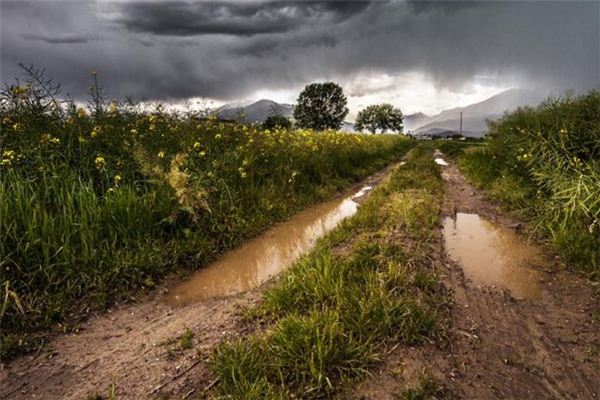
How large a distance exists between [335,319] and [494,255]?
12.7 ft

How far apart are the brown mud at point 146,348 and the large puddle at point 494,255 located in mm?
2970

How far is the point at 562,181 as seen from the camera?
608cm

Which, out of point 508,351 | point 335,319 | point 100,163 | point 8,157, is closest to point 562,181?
point 508,351

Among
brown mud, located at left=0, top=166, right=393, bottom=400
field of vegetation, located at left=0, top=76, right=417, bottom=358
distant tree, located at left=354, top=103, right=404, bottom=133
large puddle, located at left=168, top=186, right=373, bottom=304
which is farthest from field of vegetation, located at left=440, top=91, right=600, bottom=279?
distant tree, located at left=354, top=103, right=404, bottom=133

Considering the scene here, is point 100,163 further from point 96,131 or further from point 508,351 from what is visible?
point 508,351

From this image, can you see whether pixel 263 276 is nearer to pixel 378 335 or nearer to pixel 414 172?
pixel 378 335

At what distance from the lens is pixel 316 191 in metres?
10.4

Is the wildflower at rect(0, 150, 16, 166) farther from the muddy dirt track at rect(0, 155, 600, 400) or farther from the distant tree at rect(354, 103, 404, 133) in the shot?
the distant tree at rect(354, 103, 404, 133)

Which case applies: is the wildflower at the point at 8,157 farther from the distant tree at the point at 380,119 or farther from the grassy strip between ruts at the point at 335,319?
the distant tree at the point at 380,119

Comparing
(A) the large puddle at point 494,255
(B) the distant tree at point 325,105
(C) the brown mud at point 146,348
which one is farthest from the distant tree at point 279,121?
(B) the distant tree at point 325,105

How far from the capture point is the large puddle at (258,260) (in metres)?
5.14

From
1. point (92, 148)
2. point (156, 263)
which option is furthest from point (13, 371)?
point (92, 148)

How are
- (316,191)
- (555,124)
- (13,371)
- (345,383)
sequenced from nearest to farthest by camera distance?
1. (345,383)
2. (13,371)
3. (555,124)
4. (316,191)

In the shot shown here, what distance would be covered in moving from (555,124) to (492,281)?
5140mm
